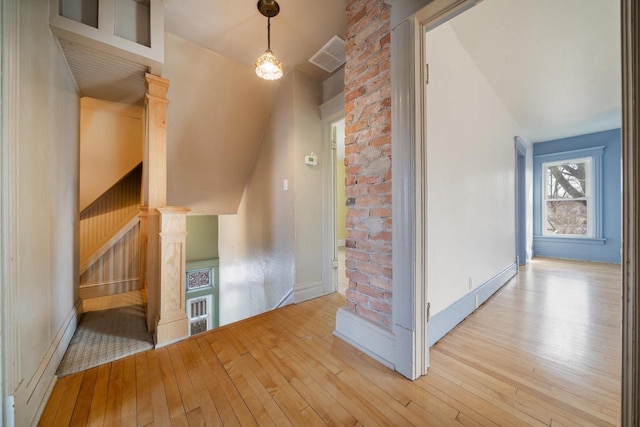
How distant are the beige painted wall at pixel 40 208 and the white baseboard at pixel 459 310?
7.02ft

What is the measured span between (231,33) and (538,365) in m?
3.48

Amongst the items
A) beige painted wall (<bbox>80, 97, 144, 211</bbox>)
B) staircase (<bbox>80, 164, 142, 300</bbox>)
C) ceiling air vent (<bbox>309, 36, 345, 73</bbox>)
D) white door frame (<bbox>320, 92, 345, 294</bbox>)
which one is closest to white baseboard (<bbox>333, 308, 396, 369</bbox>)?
white door frame (<bbox>320, 92, 345, 294</bbox>)

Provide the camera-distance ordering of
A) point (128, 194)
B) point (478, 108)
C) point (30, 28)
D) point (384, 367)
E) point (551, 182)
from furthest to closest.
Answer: point (551, 182) → point (128, 194) → point (478, 108) → point (384, 367) → point (30, 28)

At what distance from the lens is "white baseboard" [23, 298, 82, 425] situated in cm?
102

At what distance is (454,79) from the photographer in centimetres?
208

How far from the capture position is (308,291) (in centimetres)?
268

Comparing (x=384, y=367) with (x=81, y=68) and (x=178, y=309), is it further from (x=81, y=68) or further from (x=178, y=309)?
(x=81, y=68)

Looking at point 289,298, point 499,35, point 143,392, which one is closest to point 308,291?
point 289,298

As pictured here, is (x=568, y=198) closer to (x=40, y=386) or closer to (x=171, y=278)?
(x=171, y=278)

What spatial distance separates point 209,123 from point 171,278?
1.96 m

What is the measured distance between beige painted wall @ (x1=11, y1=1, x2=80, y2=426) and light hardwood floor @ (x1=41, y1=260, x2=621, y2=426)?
25 cm

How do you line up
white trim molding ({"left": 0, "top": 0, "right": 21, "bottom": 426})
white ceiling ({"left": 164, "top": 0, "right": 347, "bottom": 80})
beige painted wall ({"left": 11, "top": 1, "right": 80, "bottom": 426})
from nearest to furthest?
1. white trim molding ({"left": 0, "top": 0, "right": 21, "bottom": 426})
2. beige painted wall ({"left": 11, "top": 1, "right": 80, "bottom": 426})
3. white ceiling ({"left": 164, "top": 0, "right": 347, "bottom": 80})

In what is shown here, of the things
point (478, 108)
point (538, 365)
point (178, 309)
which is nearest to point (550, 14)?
point (478, 108)

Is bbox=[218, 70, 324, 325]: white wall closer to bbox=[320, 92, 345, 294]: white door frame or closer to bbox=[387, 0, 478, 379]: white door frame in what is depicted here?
bbox=[320, 92, 345, 294]: white door frame
